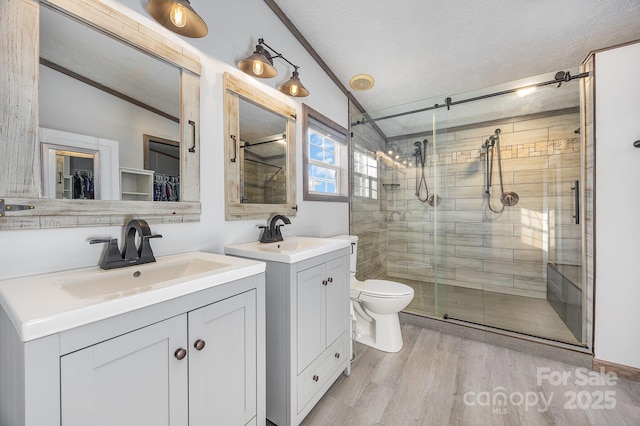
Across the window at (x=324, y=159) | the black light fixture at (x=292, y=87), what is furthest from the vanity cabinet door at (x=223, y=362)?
the black light fixture at (x=292, y=87)

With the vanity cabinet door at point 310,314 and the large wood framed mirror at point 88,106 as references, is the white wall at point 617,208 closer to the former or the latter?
the vanity cabinet door at point 310,314

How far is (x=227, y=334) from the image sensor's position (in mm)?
962

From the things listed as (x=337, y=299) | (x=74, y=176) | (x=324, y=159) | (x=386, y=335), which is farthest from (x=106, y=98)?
(x=386, y=335)

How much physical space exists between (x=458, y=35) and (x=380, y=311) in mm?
2318

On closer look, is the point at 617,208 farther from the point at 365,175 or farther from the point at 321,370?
the point at 321,370

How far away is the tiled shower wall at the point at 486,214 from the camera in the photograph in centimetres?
284

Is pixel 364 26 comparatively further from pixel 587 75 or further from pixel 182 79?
pixel 587 75

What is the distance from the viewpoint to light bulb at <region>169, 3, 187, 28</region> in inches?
43.8

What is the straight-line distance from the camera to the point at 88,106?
3.35 feet

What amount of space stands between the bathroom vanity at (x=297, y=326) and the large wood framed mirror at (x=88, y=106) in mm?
558

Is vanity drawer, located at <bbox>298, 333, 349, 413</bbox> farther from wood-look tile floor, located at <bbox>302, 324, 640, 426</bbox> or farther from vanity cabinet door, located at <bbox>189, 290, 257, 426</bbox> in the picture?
vanity cabinet door, located at <bbox>189, 290, 257, 426</bbox>

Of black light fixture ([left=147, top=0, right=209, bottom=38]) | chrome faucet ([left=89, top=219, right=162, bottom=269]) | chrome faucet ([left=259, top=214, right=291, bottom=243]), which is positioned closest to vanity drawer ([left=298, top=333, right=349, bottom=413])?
chrome faucet ([left=259, top=214, right=291, bottom=243])

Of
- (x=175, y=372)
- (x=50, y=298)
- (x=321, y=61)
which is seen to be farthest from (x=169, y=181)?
(x=321, y=61)

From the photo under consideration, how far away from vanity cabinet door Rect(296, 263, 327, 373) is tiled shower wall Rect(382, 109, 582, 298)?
1.91 metres
